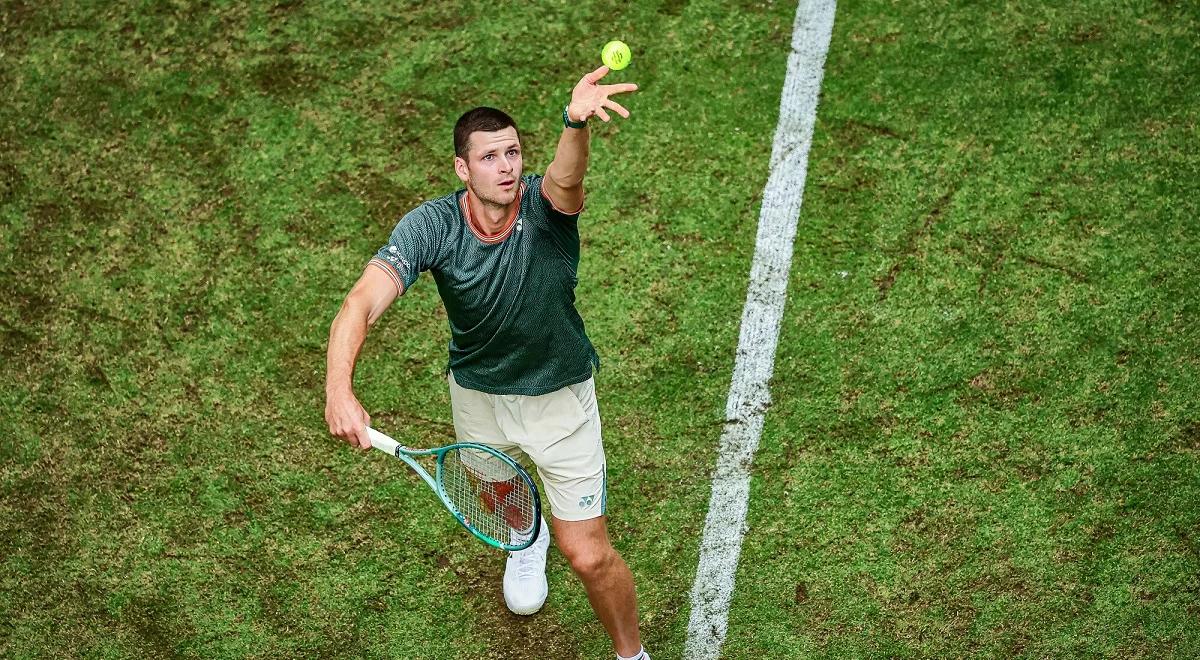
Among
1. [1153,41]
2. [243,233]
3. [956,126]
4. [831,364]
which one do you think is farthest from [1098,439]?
[243,233]

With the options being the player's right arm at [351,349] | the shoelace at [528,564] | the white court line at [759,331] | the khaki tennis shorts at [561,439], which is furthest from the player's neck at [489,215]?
the white court line at [759,331]

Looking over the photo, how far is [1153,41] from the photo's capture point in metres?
7.16

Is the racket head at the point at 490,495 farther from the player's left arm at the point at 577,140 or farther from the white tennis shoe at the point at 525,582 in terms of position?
the player's left arm at the point at 577,140

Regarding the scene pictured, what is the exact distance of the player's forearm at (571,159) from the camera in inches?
185

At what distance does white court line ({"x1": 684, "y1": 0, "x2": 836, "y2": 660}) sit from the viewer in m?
5.93

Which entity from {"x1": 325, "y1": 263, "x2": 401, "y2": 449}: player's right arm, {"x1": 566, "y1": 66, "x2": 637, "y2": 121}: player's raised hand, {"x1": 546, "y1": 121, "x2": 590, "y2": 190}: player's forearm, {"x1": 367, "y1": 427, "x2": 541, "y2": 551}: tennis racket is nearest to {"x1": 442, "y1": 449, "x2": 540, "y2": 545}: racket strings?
{"x1": 367, "y1": 427, "x2": 541, "y2": 551}: tennis racket

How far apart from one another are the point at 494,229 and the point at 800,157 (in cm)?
258

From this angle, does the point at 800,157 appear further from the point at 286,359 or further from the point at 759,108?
the point at 286,359

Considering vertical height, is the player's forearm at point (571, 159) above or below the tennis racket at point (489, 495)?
above

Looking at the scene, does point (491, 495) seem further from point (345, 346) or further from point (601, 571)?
point (345, 346)

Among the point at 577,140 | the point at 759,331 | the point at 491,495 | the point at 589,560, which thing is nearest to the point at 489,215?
the point at 577,140

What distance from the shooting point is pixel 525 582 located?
5918 mm

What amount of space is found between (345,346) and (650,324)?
2400 mm

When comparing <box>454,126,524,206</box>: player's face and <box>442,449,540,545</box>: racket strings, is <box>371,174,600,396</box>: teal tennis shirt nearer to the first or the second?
<box>454,126,524,206</box>: player's face
